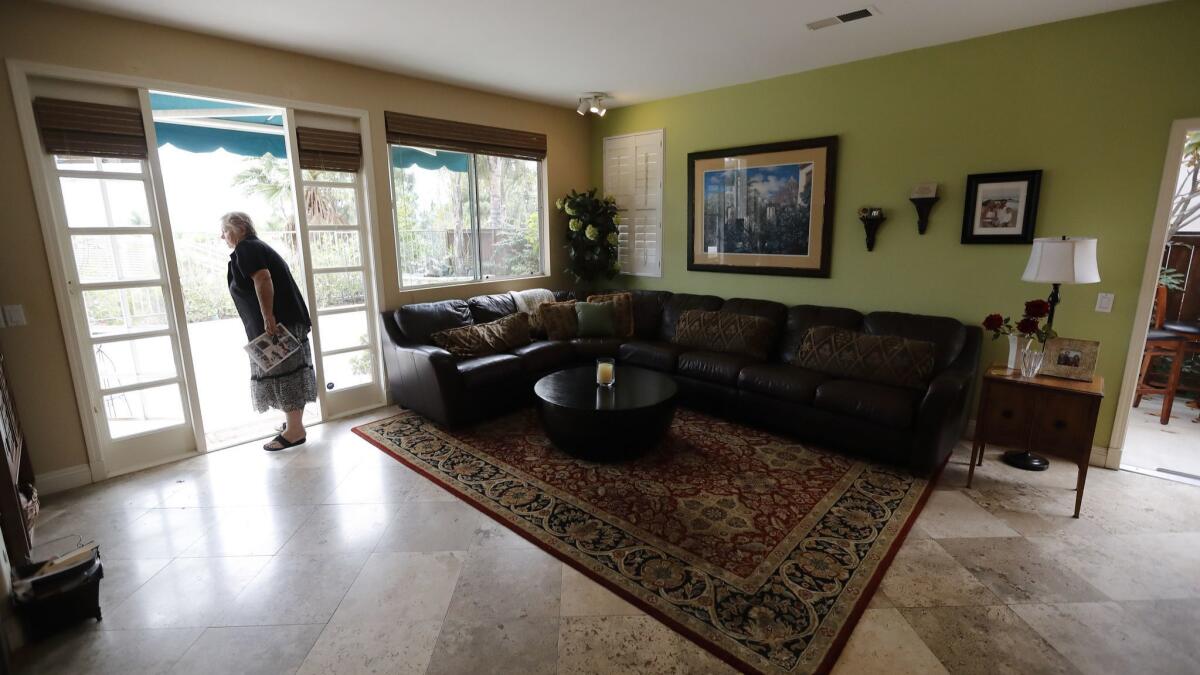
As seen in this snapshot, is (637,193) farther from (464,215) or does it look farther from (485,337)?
(485,337)

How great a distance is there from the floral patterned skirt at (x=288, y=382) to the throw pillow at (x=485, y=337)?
89 centimetres

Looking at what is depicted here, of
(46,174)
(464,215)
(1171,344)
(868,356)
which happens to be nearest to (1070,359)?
(868,356)

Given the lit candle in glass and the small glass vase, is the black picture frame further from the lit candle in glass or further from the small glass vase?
the lit candle in glass

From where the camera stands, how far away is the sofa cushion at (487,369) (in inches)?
146

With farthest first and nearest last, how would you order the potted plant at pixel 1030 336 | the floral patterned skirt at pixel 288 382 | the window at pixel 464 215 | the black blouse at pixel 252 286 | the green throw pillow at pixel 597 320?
the green throw pillow at pixel 597 320
the window at pixel 464 215
the floral patterned skirt at pixel 288 382
the black blouse at pixel 252 286
the potted plant at pixel 1030 336

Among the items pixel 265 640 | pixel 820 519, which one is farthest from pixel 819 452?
pixel 265 640

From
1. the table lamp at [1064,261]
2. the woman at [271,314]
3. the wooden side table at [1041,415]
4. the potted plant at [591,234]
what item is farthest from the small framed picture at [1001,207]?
the woman at [271,314]

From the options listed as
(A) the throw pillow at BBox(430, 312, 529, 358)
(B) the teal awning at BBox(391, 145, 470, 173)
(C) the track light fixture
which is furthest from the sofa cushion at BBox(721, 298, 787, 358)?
(B) the teal awning at BBox(391, 145, 470, 173)

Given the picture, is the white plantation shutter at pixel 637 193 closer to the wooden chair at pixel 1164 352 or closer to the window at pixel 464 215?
the window at pixel 464 215

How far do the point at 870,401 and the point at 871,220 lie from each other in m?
1.50

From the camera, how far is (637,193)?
5.31m

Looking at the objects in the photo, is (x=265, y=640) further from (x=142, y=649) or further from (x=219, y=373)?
(x=219, y=373)

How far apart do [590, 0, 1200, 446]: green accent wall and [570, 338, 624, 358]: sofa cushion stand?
142 cm

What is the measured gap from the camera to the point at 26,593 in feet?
6.12
